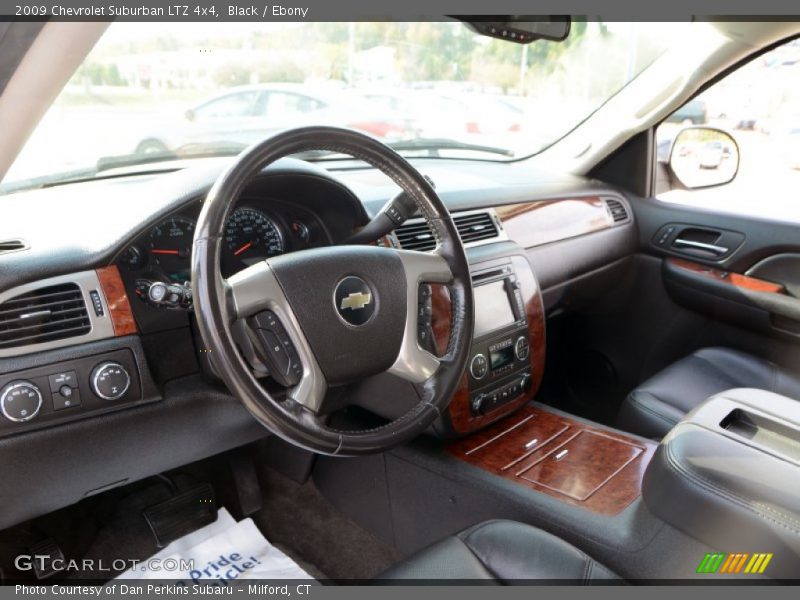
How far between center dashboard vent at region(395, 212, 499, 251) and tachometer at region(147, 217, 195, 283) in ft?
1.73

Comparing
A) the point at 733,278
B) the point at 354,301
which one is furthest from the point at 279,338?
the point at 733,278

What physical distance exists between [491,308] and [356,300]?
659 millimetres

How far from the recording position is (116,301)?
1.46 metres

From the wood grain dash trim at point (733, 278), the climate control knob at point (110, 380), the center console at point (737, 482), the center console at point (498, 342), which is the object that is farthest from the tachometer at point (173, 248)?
the wood grain dash trim at point (733, 278)

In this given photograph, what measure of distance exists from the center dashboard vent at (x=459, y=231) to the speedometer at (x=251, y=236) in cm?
32

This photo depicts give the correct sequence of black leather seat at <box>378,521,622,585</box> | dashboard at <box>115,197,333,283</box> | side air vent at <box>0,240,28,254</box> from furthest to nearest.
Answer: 1. dashboard at <box>115,197,333,283</box>
2. side air vent at <box>0,240,28,254</box>
3. black leather seat at <box>378,521,622,585</box>

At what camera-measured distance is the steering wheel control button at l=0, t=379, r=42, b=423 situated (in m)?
1.34

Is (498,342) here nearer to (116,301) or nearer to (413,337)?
(413,337)

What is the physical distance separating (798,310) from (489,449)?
4.13 feet

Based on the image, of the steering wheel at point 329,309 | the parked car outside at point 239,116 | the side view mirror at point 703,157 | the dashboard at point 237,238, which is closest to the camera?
the steering wheel at point 329,309

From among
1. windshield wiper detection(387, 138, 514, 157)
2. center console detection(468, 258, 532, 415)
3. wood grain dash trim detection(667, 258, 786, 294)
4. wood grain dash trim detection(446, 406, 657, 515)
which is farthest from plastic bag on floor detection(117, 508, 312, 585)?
wood grain dash trim detection(667, 258, 786, 294)

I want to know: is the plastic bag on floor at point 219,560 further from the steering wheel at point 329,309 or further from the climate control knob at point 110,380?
the steering wheel at point 329,309

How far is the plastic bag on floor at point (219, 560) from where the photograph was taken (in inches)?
76.2

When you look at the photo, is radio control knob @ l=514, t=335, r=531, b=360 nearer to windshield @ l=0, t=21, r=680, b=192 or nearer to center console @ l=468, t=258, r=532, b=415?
center console @ l=468, t=258, r=532, b=415
